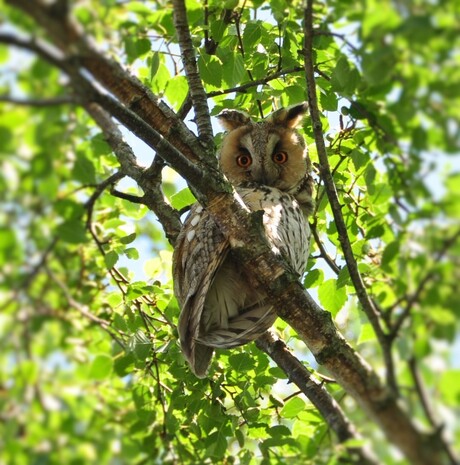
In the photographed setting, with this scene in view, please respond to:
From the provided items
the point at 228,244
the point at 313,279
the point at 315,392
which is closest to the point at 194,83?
the point at 228,244

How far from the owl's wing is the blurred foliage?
0.47 ft

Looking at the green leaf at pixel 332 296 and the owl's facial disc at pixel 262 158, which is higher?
the owl's facial disc at pixel 262 158

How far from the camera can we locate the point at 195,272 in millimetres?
3193

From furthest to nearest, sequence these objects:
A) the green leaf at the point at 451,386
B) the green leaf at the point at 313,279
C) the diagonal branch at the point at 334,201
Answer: the green leaf at the point at 313,279, the diagonal branch at the point at 334,201, the green leaf at the point at 451,386

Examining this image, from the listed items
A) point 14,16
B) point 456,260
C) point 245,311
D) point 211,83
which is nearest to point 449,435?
point 456,260

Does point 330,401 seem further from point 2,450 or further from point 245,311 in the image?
point 2,450

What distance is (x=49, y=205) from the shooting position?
182 centimetres

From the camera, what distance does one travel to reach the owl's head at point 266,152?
4.14m

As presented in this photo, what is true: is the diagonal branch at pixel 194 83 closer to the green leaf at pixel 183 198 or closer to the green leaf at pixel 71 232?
the green leaf at pixel 71 232

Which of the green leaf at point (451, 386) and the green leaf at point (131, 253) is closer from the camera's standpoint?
the green leaf at point (451, 386)

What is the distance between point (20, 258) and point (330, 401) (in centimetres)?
145

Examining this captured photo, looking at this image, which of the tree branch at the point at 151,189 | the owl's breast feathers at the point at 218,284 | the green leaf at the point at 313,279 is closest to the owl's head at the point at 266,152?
the owl's breast feathers at the point at 218,284

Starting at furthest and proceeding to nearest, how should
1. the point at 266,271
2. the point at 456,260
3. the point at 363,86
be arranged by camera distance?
the point at 266,271
the point at 363,86
the point at 456,260

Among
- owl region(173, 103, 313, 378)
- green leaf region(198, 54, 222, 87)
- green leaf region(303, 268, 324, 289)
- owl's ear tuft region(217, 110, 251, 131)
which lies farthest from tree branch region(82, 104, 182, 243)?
owl's ear tuft region(217, 110, 251, 131)
